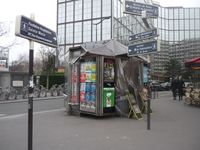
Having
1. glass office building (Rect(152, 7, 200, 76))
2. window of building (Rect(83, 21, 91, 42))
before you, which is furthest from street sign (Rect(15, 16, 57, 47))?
glass office building (Rect(152, 7, 200, 76))

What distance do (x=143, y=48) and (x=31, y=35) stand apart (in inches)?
190

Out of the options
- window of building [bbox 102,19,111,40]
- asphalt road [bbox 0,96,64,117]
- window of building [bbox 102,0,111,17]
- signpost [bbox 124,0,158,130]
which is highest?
window of building [bbox 102,0,111,17]

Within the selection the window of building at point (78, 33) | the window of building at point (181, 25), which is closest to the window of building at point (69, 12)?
the window of building at point (78, 33)

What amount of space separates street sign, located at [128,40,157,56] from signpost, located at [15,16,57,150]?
13.1 ft

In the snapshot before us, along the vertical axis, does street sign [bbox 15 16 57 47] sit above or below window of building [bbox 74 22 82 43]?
below

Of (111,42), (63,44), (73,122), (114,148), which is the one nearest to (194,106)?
(111,42)

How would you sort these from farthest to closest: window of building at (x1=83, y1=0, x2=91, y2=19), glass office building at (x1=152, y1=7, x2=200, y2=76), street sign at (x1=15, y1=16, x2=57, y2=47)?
glass office building at (x1=152, y1=7, x2=200, y2=76) → window of building at (x1=83, y1=0, x2=91, y2=19) → street sign at (x1=15, y1=16, x2=57, y2=47)

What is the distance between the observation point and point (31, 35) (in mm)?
5434

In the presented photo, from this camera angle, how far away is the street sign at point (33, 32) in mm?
5133

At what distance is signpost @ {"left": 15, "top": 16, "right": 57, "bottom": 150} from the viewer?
5.17m

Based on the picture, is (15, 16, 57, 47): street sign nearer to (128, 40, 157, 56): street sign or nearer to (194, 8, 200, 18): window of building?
(128, 40, 157, 56): street sign

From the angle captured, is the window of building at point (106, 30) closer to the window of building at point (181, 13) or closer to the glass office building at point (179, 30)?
the glass office building at point (179, 30)

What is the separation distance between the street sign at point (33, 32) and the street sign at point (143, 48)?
3.90 m

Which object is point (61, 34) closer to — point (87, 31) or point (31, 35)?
point (87, 31)
